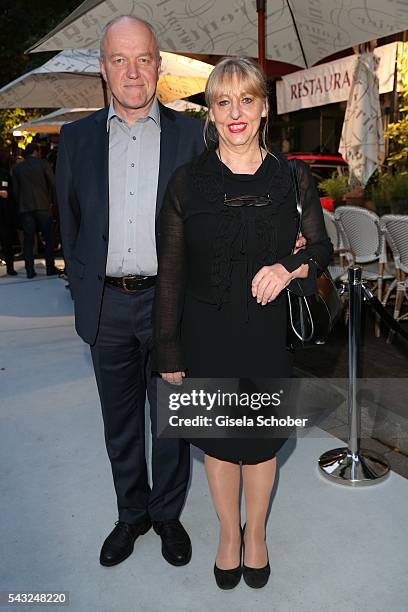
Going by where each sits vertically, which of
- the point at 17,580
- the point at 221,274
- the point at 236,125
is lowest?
the point at 17,580

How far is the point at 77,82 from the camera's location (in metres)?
9.36

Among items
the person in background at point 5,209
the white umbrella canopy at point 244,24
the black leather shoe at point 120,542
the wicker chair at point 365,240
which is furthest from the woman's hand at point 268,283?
the person in background at point 5,209

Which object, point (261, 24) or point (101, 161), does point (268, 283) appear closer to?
point (101, 161)

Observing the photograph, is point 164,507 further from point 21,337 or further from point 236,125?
point 21,337

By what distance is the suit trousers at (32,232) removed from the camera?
10.7 meters

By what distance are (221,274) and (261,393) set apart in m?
0.52

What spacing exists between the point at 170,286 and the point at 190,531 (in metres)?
1.31

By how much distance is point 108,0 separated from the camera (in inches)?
163

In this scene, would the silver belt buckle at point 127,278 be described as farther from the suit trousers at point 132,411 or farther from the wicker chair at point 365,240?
the wicker chair at point 365,240

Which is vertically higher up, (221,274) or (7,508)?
(221,274)

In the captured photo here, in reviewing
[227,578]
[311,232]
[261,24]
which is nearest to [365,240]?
[261,24]

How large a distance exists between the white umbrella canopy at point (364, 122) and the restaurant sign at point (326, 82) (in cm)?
83

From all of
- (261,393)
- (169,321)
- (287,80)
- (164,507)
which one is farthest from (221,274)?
(287,80)

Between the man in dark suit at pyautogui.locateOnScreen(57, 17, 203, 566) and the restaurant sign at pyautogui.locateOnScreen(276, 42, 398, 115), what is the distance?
21.1ft
